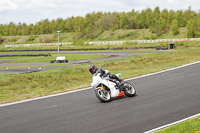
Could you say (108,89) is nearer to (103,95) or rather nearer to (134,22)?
(103,95)

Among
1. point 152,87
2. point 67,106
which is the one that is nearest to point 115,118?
point 67,106

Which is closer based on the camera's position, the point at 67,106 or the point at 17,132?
the point at 17,132

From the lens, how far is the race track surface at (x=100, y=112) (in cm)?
780

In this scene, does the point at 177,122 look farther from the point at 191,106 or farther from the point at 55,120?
the point at 55,120

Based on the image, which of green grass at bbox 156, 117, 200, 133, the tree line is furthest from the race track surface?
the tree line

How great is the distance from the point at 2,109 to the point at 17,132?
11.1ft

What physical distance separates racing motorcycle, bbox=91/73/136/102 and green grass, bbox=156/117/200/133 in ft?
12.9

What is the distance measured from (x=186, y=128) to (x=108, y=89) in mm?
4634

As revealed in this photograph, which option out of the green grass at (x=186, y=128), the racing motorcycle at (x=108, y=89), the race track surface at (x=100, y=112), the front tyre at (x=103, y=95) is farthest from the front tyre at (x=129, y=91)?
the green grass at (x=186, y=128)

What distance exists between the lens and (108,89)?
1125cm

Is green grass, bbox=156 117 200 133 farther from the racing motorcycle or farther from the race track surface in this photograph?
the racing motorcycle

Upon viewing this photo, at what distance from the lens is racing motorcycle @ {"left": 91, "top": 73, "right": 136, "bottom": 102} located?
10680 mm

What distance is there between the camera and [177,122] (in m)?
7.95

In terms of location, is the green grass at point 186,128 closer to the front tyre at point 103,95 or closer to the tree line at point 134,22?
the front tyre at point 103,95
